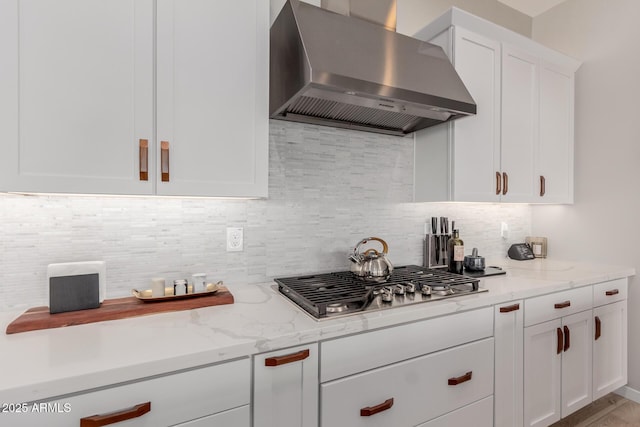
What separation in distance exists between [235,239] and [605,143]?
8.63 feet

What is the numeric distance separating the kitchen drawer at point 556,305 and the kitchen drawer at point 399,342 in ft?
1.03

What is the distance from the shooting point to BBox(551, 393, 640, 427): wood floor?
1983mm

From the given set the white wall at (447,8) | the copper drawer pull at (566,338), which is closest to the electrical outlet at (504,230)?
the copper drawer pull at (566,338)

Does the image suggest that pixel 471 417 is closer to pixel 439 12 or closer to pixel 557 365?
pixel 557 365

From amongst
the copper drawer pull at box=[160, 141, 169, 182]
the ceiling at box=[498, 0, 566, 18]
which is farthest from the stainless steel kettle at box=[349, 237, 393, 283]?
the ceiling at box=[498, 0, 566, 18]

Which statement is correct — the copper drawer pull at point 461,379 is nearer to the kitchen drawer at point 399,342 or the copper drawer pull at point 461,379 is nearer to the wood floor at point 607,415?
the kitchen drawer at point 399,342

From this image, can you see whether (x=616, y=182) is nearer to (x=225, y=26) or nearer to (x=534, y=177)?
(x=534, y=177)

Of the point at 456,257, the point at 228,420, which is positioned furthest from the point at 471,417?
the point at 228,420

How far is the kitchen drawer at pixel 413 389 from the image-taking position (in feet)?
3.64

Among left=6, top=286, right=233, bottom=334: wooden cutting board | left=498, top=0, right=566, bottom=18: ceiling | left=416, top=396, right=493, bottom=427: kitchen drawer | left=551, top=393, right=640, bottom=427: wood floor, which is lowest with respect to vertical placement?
left=551, top=393, right=640, bottom=427: wood floor

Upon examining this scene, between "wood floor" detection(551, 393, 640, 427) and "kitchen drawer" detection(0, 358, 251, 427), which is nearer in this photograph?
"kitchen drawer" detection(0, 358, 251, 427)

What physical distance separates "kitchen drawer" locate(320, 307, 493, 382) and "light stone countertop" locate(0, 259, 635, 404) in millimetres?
40

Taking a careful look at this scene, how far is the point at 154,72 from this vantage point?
45.4 inches

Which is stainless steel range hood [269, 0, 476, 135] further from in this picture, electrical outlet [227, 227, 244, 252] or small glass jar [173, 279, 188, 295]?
small glass jar [173, 279, 188, 295]
